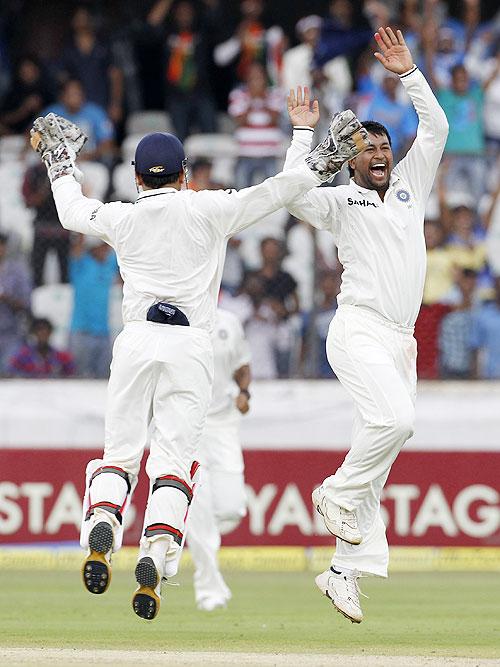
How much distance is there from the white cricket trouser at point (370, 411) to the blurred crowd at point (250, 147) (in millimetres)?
5519

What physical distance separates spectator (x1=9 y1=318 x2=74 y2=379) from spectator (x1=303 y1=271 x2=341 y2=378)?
217cm

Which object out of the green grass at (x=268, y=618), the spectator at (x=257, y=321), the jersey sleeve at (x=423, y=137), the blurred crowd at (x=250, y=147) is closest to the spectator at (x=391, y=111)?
the blurred crowd at (x=250, y=147)

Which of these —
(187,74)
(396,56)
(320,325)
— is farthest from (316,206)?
(187,74)

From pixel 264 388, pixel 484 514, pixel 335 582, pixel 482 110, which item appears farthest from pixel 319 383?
pixel 335 582

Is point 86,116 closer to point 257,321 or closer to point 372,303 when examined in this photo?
point 257,321

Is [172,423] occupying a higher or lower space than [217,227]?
lower

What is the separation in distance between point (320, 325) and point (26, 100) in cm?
477

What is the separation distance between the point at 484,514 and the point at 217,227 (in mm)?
7244

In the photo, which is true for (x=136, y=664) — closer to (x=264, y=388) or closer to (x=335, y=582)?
(x=335, y=582)

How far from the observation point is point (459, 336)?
13.8 m

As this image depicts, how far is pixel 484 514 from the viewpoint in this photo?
14.1 m

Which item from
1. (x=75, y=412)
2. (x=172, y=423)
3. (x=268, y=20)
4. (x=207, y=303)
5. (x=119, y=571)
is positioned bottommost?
(x=119, y=571)

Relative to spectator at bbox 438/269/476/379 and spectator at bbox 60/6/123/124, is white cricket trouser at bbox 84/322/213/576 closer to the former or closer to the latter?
spectator at bbox 438/269/476/379

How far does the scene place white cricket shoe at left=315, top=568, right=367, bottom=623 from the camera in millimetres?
7887
